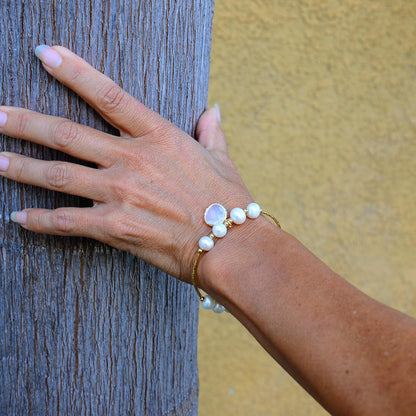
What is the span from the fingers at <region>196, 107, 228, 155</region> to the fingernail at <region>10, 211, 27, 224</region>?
1.14 feet

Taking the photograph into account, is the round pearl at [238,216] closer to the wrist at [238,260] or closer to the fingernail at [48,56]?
the wrist at [238,260]

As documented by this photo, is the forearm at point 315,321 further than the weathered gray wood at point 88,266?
No

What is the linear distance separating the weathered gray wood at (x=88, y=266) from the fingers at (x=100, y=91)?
0.03 m

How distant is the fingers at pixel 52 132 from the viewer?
0.76m

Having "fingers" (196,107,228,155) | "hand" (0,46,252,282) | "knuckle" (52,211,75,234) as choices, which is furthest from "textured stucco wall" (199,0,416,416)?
"knuckle" (52,211,75,234)

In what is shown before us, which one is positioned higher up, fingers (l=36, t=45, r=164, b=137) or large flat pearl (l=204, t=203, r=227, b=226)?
fingers (l=36, t=45, r=164, b=137)

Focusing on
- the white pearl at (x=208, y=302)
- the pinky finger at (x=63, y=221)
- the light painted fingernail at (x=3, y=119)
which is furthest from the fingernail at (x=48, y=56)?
the white pearl at (x=208, y=302)

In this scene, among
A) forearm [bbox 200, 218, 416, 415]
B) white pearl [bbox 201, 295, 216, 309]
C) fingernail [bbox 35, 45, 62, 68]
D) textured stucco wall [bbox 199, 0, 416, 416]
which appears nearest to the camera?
forearm [bbox 200, 218, 416, 415]

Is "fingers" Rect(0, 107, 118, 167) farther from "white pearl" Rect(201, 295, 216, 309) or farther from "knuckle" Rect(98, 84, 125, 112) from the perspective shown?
"white pearl" Rect(201, 295, 216, 309)

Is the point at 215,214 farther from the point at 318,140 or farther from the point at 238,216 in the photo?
the point at 318,140

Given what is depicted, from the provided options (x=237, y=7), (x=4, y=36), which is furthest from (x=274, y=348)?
(x=237, y=7)

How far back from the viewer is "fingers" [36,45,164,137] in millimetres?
755

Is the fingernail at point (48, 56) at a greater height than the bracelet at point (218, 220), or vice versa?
the fingernail at point (48, 56)

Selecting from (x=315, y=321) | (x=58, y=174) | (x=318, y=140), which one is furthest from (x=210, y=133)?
(x=318, y=140)
